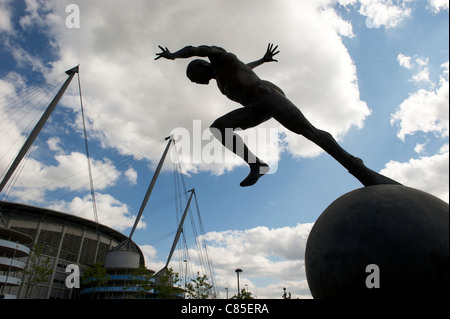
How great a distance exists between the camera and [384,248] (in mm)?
2828

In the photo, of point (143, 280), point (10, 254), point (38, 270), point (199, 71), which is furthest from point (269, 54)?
point (10, 254)

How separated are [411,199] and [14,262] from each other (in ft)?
Result: 163

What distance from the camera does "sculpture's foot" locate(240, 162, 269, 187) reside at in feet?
15.4

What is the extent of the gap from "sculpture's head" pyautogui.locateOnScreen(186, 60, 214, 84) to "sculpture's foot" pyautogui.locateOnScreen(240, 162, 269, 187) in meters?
1.68

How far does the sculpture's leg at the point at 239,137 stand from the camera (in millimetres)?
4762

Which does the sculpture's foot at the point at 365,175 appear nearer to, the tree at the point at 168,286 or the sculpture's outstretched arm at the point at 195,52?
the sculpture's outstretched arm at the point at 195,52

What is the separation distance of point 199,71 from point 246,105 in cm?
99

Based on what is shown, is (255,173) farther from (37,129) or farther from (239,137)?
(37,129)

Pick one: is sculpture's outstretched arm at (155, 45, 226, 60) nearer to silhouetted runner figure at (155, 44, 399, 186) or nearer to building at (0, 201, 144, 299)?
silhouetted runner figure at (155, 44, 399, 186)

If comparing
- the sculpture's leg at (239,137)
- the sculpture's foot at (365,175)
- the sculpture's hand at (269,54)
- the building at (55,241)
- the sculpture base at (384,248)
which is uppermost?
the building at (55,241)

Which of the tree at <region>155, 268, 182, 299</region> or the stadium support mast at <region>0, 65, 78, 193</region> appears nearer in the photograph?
the stadium support mast at <region>0, 65, 78, 193</region>

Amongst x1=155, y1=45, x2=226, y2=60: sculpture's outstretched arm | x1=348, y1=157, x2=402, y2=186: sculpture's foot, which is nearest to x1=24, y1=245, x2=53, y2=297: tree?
x1=155, y1=45, x2=226, y2=60: sculpture's outstretched arm

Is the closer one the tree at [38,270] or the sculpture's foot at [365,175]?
the sculpture's foot at [365,175]

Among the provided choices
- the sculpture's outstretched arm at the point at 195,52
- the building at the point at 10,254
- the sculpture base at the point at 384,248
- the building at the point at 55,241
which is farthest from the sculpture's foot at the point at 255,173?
the building at the point at 55,241
